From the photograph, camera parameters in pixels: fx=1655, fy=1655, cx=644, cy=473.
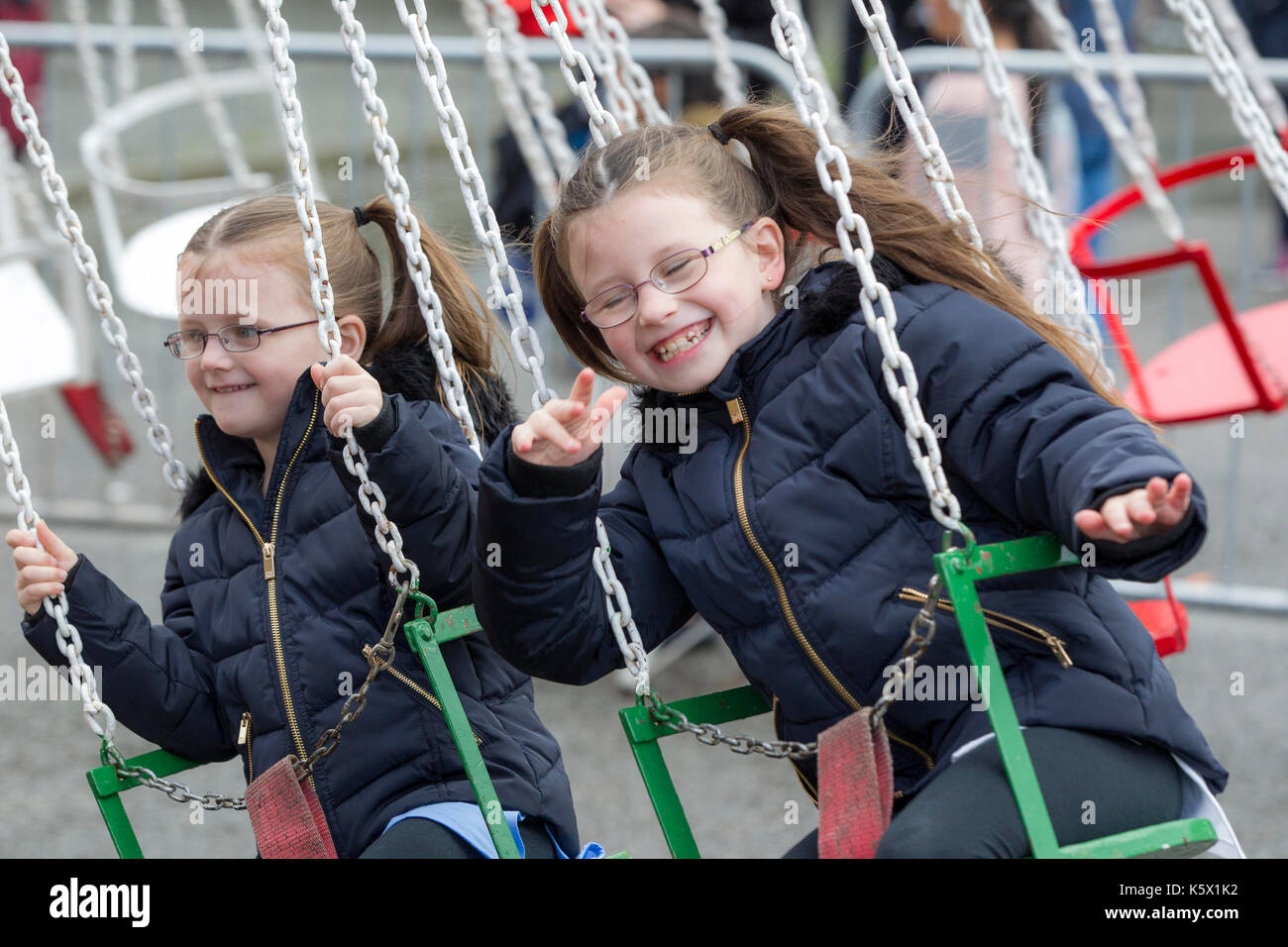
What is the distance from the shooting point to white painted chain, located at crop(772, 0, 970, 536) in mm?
1785

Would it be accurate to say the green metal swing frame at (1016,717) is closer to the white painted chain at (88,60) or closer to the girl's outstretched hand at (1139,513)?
the girl's outstretched hand at (1139,513)

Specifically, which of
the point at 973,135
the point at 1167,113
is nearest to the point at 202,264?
the point at 973,135

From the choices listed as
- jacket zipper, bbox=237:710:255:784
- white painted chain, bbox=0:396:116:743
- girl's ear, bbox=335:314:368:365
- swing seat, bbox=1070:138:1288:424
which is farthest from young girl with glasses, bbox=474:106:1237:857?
swing seat, bbox=1070:138:1288:424

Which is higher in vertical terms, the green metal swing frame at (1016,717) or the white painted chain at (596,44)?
the white painted chain at (596,44)

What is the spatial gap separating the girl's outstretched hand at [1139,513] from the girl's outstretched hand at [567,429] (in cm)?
53

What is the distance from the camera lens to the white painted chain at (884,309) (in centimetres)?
179

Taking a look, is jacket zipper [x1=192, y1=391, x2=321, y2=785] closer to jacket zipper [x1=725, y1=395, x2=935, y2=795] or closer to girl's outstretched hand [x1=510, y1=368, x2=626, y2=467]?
girl's outstretched hand [x1=510, y1=368, x2=626, y2=467]

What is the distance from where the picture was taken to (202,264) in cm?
239

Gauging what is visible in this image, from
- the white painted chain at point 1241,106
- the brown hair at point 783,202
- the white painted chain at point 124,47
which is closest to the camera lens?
the brown hair at point 783,202

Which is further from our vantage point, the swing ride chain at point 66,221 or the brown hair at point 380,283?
the brown hair at point 380,283

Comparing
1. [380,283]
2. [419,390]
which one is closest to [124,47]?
[380,283]

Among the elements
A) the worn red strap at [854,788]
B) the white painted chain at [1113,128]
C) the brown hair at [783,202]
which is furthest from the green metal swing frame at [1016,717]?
the white painted chain at [1113,128]

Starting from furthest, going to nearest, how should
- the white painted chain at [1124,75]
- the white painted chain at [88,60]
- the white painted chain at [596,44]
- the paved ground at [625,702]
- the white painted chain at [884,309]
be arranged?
the white painted chain at [88,60], the paved ground at [625,702], the white painted chain at [1124,75], the white painted chain at [596,44], the white painted chain at [884,309]

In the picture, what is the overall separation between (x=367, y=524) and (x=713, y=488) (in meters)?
0.44
